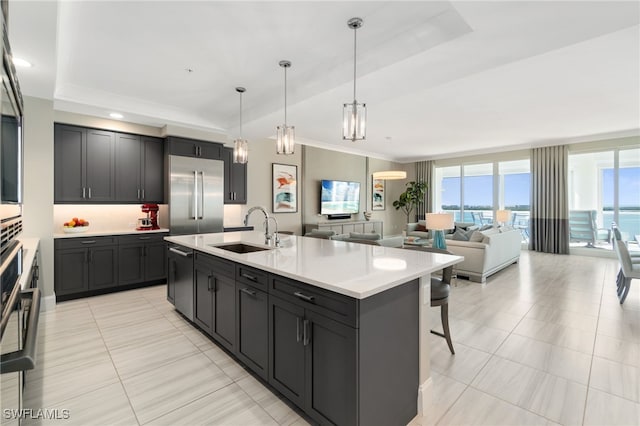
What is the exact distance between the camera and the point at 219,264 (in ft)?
8.27

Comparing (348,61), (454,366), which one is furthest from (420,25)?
(454,366)

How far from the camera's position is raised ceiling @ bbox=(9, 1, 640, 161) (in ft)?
7.39

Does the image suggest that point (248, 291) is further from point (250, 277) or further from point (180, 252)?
point (180, 252)

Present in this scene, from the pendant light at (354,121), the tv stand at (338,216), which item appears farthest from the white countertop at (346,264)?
the tv stand at (338,216)

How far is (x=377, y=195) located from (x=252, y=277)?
814 centimetres

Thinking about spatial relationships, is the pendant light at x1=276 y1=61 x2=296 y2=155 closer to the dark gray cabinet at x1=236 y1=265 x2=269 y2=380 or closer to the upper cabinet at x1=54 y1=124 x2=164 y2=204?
the dark gray cabinet at x1=236 y1=265 x2=269 y2=380

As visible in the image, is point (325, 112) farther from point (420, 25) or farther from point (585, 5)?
point (585, 5)

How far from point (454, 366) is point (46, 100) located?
543 cm

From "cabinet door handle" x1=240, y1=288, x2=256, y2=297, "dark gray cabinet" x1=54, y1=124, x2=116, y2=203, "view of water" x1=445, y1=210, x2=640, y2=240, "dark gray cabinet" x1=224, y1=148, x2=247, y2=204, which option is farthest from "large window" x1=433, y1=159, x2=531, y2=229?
"dark gray cabinet" x1=54, y1=124, x2=116, y2=203

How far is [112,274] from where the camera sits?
4.31m

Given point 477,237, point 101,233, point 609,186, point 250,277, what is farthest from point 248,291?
point 609,186

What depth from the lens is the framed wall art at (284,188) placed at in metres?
6.76

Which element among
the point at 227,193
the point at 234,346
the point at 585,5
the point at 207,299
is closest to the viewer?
the point at 585,5

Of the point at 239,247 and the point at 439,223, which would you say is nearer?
the point at 239,247
